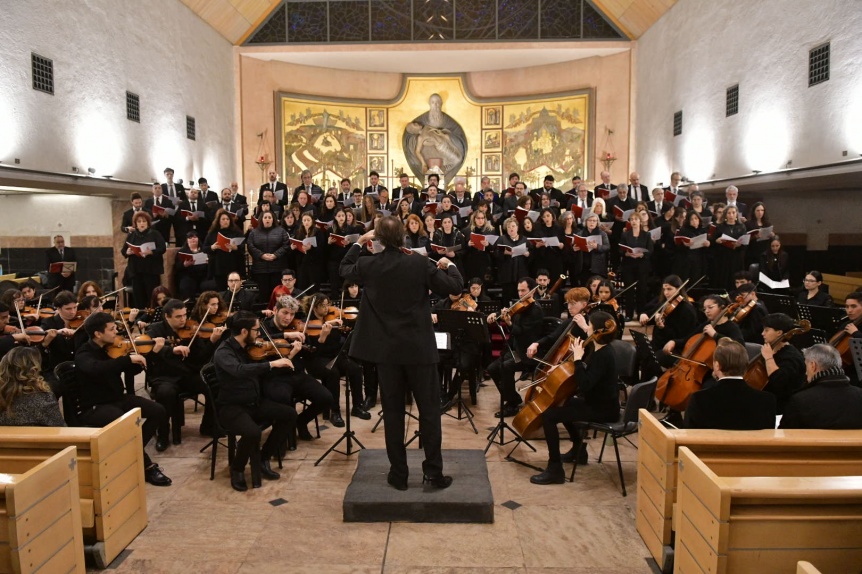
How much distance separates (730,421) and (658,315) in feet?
9.81

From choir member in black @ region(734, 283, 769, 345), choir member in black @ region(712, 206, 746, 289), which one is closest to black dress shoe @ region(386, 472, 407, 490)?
choir member in black @ region(734, 283, 769, 345)

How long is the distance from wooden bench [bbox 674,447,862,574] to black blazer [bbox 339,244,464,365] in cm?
196

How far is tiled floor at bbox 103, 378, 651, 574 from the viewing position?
425 centimetres

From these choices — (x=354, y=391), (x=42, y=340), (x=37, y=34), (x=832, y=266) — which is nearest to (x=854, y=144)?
(x=832, y=266)

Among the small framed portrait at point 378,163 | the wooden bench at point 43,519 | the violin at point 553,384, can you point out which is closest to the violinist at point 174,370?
the wooden bench at point 43,519

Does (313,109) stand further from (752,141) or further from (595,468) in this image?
(595,468)

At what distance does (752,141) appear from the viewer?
12414 millimetres

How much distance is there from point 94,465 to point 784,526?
377cm

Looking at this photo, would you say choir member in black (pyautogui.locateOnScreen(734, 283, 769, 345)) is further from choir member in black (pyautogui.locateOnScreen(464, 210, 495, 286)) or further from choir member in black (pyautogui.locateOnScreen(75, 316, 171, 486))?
choir member in black (pyautogui.locateOnScreen(75, 316, 171, 486))

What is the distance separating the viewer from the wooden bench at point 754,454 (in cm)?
395

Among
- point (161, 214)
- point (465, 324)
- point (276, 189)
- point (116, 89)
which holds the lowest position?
point (465, 324)

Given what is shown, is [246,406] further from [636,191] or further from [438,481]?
[636,191]

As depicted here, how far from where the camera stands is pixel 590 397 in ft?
17.8

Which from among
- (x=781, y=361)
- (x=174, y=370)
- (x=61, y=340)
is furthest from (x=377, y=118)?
(x=781, y=361)
